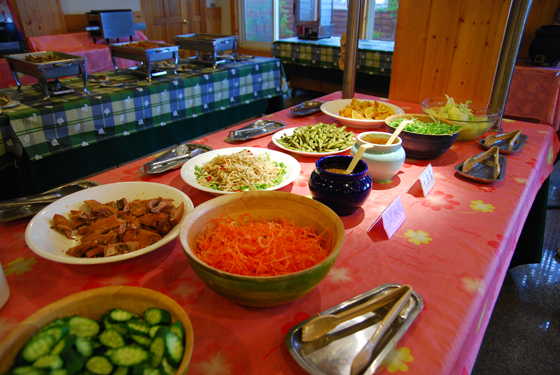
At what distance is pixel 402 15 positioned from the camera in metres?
2.13

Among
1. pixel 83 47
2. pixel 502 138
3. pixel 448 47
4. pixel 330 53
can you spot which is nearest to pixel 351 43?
pixel 448 47

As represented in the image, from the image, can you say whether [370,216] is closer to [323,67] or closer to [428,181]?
[428,181]

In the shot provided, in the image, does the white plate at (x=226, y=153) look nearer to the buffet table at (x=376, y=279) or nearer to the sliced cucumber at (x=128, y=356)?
the buffet table at (x=376, y=279)

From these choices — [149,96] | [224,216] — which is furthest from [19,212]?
[149,96]

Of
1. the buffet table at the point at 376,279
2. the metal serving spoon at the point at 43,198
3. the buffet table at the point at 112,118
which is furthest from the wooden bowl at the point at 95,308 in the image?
the buffet table at the point at 112,118

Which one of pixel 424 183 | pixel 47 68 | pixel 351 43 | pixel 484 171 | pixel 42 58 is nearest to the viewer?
pixel 424 183

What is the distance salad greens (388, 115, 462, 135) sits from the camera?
1373mm

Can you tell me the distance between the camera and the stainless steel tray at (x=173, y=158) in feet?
4.10

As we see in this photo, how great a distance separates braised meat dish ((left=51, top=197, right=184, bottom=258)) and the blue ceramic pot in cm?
38

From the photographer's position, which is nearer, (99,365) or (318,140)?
(99,365)

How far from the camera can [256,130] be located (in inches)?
63.0

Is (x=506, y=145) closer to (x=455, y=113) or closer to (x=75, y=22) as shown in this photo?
(x=455, y=113)

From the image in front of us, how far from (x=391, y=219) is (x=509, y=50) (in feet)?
3.94

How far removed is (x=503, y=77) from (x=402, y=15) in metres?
0.79
